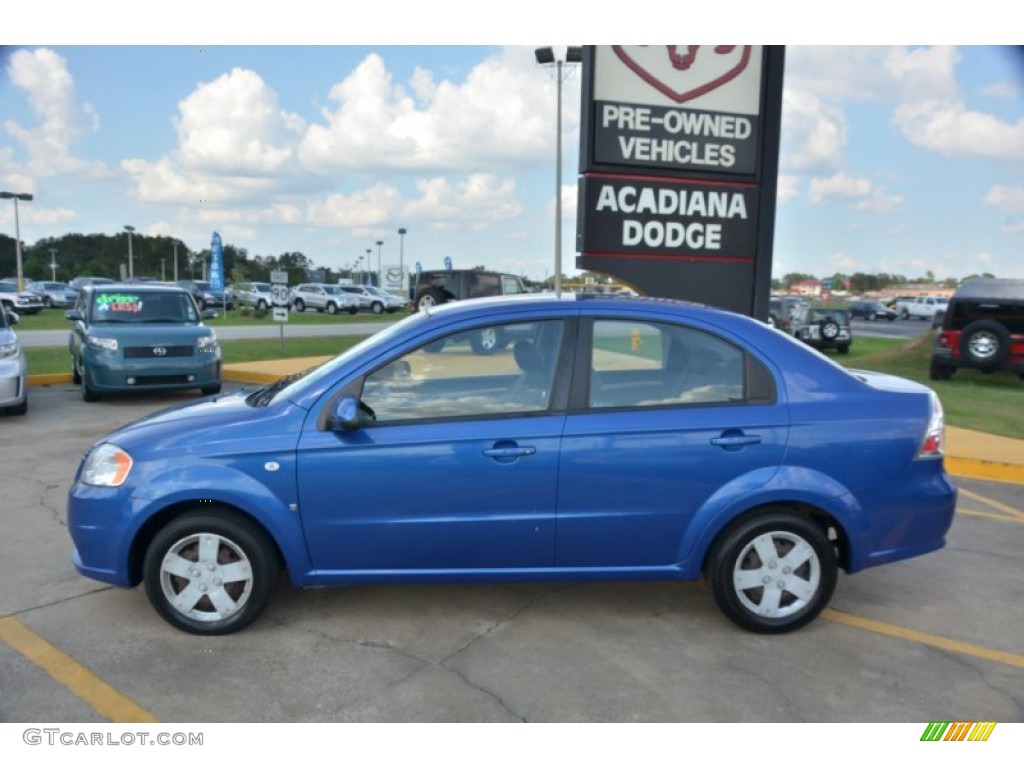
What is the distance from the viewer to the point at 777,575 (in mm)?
3895

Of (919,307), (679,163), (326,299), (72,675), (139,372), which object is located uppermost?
(679,163)

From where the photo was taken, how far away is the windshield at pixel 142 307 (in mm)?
11172

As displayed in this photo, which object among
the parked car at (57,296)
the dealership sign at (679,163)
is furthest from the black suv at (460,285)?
the parked car at (57,296)

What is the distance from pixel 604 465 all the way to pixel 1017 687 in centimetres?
203

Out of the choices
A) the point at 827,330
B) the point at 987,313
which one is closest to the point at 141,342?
the point at 987,313

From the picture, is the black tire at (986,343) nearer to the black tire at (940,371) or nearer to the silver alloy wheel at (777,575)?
the black tire at (940,371)

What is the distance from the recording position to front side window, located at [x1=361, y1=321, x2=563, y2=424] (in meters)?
3.80

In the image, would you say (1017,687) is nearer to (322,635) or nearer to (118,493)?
(322,635)

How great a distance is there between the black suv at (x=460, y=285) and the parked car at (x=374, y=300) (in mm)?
22715

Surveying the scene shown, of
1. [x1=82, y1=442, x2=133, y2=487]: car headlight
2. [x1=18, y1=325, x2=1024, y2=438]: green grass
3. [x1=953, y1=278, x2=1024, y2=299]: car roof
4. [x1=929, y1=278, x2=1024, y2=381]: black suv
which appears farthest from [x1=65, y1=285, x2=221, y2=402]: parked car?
[x1=953, y1=278, x2=1024, y2=299]: car roof

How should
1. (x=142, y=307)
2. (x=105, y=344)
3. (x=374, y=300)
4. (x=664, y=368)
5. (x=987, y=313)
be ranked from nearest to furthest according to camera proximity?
(x=664, y=368)
(x=105, y=344)
(x=142, y=307)
(x=987, y=313)
(x=374, y=300)

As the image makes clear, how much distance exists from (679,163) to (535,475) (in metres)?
6.81

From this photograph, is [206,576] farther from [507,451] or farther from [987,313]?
[987,313]
